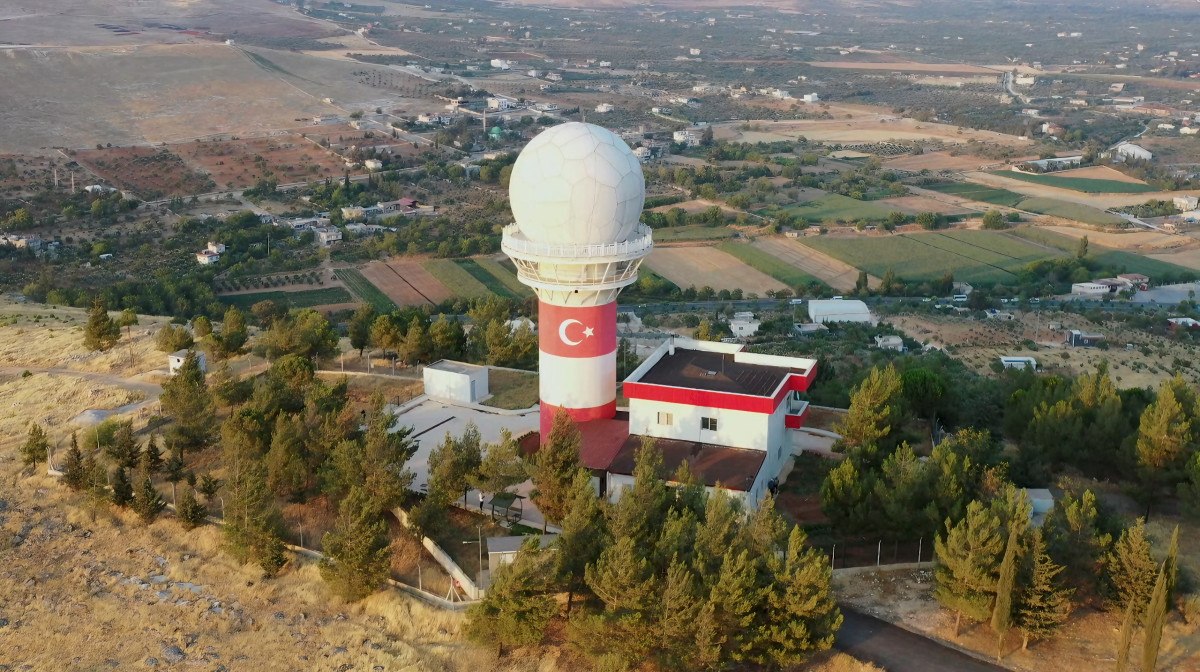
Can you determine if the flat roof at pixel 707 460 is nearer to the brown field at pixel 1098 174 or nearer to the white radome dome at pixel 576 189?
the white radome dome at pixel 576 189

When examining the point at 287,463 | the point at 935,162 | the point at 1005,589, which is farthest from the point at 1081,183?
the point at 287,463

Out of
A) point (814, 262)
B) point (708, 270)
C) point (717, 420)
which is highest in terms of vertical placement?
point (717, 420)

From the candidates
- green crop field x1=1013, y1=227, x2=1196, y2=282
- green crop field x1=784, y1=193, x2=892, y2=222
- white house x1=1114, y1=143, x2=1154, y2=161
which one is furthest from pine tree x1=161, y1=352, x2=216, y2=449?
white house x1=1114, y1=143, x2=1154, y2=161

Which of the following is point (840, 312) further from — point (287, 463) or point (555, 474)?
point (287, 463)

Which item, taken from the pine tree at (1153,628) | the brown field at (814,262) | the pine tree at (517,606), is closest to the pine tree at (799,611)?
the pine tree at (517,606)

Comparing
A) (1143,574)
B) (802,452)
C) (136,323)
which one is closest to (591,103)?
(136,323)

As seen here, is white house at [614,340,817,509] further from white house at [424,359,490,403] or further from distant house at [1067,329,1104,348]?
distant house at [1067,329,1104,348]
